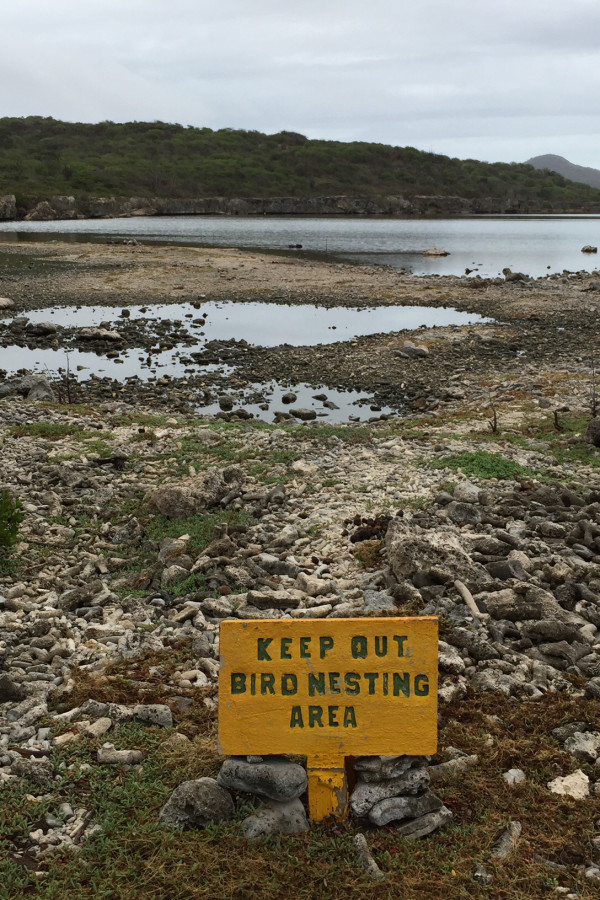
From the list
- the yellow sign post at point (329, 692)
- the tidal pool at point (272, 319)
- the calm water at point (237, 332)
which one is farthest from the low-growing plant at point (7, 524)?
the tidal pool at point (272, 319)

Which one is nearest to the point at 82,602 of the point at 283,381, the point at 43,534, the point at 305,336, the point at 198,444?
the point at 43,534

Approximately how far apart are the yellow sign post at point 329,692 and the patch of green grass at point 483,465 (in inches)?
249

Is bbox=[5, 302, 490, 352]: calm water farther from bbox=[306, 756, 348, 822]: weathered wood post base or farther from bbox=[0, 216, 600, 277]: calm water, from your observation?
bbox=[306, 756, 348, 822]: weathered wood post base

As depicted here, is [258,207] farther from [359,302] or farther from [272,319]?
[272,319]

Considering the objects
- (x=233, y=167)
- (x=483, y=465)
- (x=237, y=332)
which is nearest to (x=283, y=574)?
(x=483, y=465)

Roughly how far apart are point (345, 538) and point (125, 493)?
3.32 metres

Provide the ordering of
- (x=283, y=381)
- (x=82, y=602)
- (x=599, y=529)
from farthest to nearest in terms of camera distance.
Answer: (x=283, y=381) < (x=599, y=529) < (x=82, y=602)

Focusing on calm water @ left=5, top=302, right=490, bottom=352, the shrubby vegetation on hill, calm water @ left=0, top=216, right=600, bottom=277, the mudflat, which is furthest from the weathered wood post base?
the shrubby vegetation on hill

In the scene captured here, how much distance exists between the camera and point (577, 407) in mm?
15109

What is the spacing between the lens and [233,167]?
160 m

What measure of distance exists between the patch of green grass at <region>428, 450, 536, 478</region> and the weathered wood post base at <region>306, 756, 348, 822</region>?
6.54 metres

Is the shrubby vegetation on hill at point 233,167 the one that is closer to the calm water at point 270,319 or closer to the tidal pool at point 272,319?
the calm water at point 270,319

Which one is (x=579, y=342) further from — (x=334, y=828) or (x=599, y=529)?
(x=334, y=828)

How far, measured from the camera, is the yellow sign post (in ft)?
14.4
